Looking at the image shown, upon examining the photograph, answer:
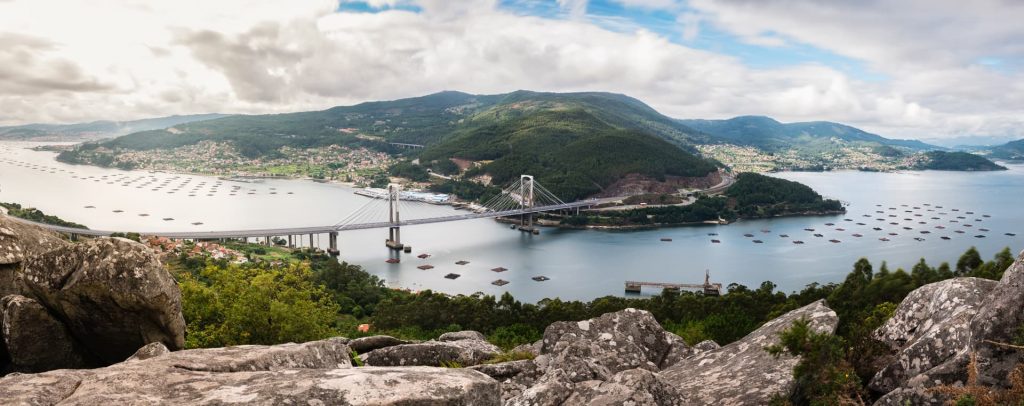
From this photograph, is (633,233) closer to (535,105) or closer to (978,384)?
(978,384)

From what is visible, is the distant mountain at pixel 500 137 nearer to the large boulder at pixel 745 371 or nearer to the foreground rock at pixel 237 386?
the large boulder at pixel 745 371

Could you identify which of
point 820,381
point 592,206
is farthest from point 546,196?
point 820,381

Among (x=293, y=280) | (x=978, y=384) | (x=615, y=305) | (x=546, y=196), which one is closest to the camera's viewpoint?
(x=978, y=384)

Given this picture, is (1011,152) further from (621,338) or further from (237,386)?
(237,386)

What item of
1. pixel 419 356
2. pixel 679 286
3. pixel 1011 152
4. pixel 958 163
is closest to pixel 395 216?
pixel 679 286

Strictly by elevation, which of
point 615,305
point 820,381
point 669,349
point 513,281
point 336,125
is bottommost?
point 513,281

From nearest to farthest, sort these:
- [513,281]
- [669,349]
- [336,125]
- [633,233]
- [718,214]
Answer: [669,349]
[513,281]
[633,233]
[718,214]
[336,125]

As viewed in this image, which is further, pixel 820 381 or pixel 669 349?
pixel 669 349
